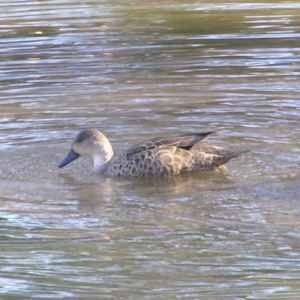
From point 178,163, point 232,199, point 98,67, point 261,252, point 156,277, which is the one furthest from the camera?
point 98,67

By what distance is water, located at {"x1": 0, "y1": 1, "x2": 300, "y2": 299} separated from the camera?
6.12 metres

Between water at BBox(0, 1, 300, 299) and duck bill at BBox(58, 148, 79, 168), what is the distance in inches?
3.2

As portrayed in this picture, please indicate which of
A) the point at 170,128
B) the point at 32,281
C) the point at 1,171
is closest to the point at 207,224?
the point at 32,281

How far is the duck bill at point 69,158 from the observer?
9320 millimetres

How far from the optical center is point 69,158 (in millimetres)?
9367

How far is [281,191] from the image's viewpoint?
8.08 m

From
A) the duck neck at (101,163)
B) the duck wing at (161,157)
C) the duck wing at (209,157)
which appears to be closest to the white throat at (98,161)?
the duck neck at (101,163)

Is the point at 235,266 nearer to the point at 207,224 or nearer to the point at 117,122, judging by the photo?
the point at 207,224

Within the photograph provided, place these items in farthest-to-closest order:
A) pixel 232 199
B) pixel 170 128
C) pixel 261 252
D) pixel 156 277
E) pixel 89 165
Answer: pixel 170 128
pixel 89 165
pixel 232 199
pixel 261 252
pixel 156 277

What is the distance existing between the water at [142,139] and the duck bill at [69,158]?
81 millimetres

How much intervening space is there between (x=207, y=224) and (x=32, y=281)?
5.75ft

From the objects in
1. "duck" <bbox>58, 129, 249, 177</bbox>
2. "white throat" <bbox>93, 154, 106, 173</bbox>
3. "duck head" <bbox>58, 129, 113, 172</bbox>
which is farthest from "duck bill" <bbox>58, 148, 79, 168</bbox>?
"duck" <bbox>58, 129, 249, 177</bbox>

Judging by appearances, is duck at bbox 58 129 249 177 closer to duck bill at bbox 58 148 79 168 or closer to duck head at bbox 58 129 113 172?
duck head at bbox 58 129 113 172

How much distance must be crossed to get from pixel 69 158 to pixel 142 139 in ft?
4.05
